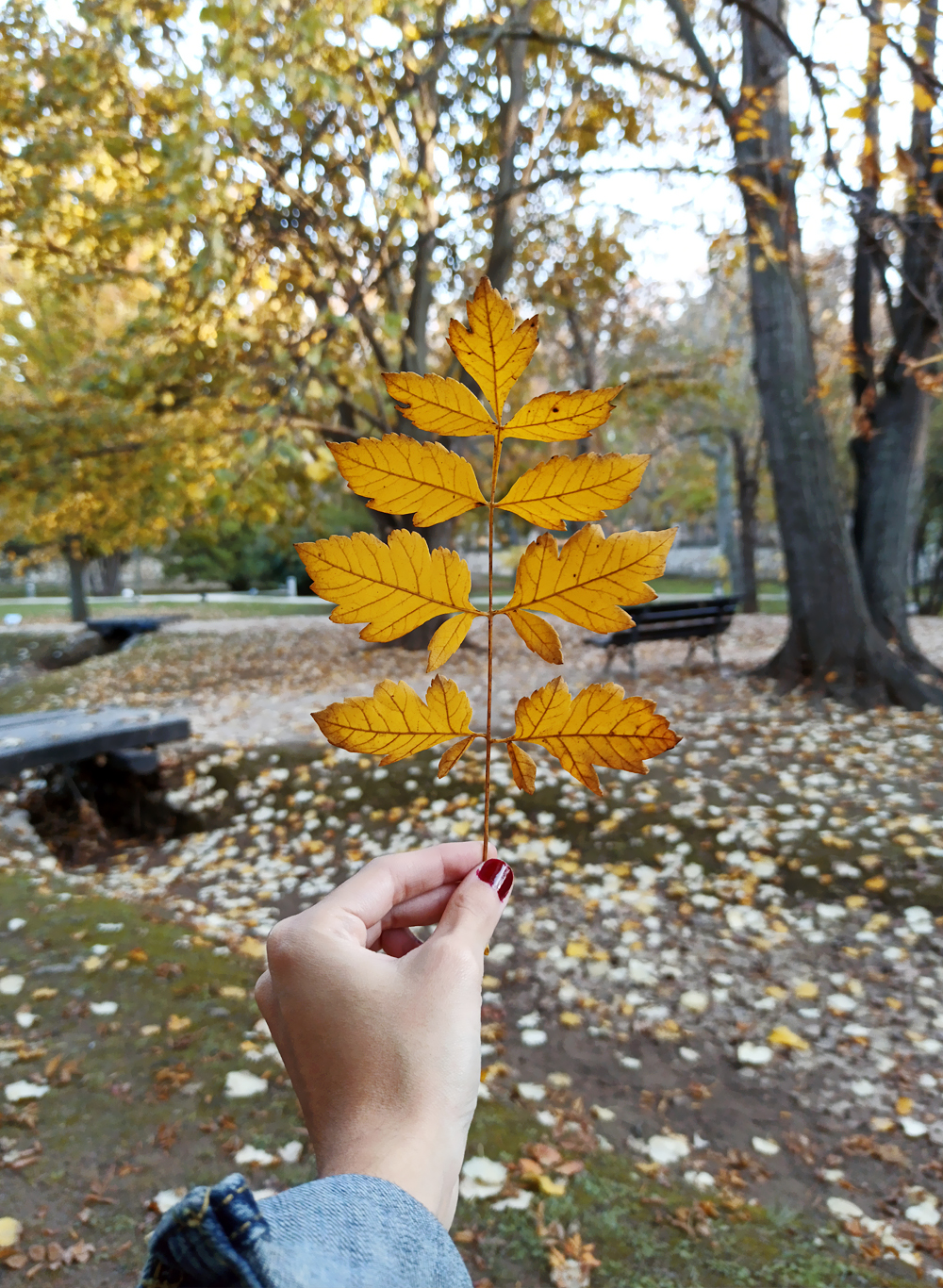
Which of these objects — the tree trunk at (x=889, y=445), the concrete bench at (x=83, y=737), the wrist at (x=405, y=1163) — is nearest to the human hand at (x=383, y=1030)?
the wrist at (x=405, y=1163)

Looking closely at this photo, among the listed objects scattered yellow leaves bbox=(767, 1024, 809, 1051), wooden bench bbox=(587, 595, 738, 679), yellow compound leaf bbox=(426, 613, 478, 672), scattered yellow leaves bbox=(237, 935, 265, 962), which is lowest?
scattered yellow leaves bbox=(767, 1024, 809, 1051)

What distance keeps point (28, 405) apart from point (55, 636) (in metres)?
10.9

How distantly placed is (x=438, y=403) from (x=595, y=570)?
234mm

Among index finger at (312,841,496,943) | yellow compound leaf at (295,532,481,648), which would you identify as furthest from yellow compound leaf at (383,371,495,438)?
index finger at (312,841,496,943)

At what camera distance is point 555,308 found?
582 inches

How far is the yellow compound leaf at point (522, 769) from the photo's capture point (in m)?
0.83

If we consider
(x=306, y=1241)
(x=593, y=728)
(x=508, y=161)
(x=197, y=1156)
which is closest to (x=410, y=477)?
(x=593, y=728)

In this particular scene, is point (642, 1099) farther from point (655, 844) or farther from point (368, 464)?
point (368, 464)

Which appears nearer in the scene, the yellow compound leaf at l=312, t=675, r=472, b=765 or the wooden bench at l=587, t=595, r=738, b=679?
the yellow compound leaf at l=312, t=675, r=472, b=765

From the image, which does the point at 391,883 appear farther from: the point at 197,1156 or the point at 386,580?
the point at 197,1156

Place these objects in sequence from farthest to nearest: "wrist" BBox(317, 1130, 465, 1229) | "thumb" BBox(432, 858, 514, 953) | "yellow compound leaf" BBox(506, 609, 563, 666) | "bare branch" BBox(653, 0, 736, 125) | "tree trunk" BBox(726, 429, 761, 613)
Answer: "tree trunk" BBox(726, 429, 761, 613)
"bare branch" BBox(653, 0, 736, 125)
"thumb" BBox(432, 858, 514, 953)
"yellow compound leaf" BBox(506, 609, 563, 666)
"wrist" BBox(317, 1130, 465, 1229)

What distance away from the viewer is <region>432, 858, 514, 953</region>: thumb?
94 centimetres

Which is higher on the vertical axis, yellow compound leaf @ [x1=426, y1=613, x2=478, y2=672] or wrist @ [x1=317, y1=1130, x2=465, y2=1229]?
yellow compound leaf @ [x1=426, y1=613, x2=478, y2=672]

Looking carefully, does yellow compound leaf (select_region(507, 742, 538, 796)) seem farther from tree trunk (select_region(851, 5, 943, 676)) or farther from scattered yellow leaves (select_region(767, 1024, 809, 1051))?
tree trunk (select_region(851, 5, 943, 676))
